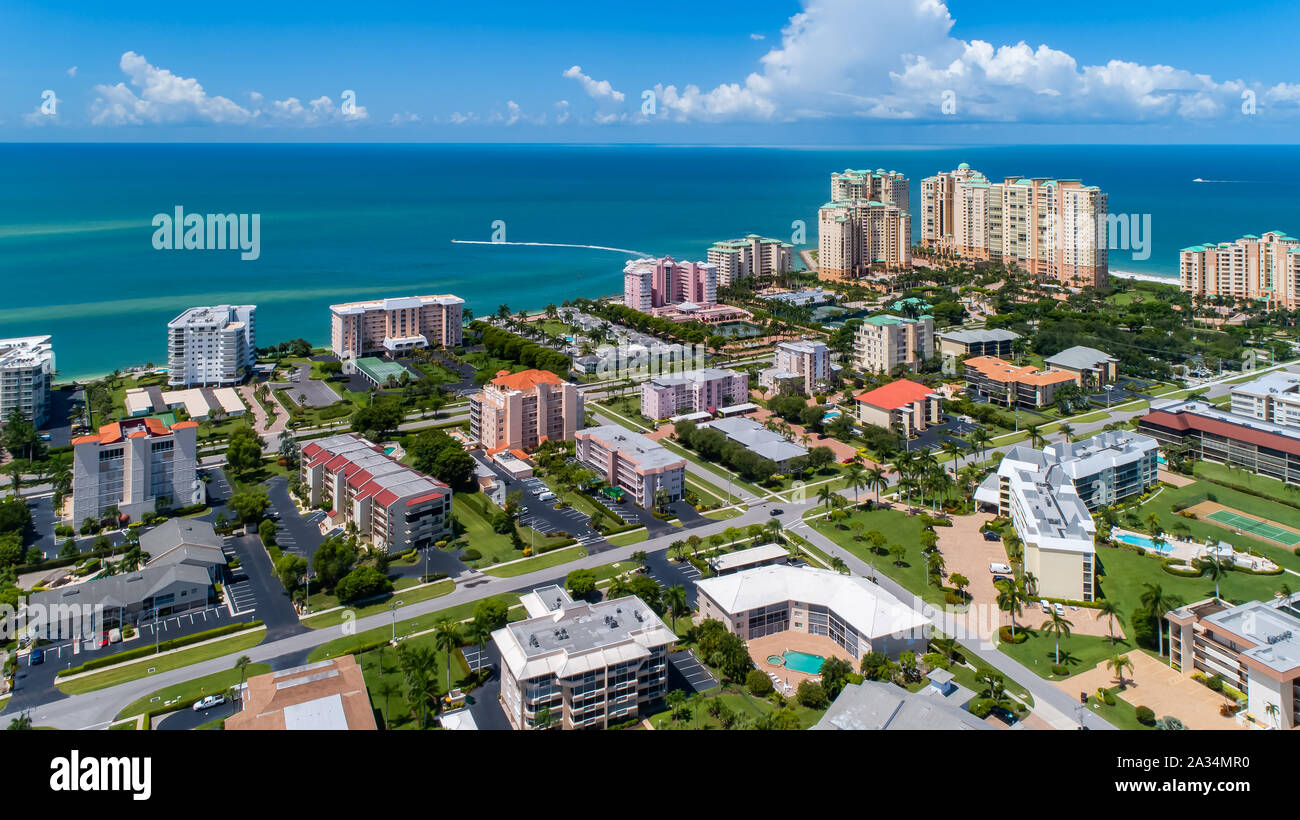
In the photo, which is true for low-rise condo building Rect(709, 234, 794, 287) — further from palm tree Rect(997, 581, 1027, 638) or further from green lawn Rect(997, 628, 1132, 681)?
green lawn Rect(997, 628, 1132, 681)

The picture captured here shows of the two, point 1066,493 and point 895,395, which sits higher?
point 895,395

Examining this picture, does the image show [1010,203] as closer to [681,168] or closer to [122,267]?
[122,267]

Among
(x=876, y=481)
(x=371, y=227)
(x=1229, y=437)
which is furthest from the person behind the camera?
(x=371, y=227)

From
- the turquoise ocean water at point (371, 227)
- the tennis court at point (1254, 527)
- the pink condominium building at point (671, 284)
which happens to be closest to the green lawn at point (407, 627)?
the tennis court at point (1254, 527)

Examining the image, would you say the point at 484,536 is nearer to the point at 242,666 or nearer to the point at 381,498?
the point at 381,498

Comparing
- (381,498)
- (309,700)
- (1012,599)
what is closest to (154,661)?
(309,700)

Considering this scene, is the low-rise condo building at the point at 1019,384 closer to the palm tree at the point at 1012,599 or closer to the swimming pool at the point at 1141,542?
the swimming pool at the point at 1141,542
